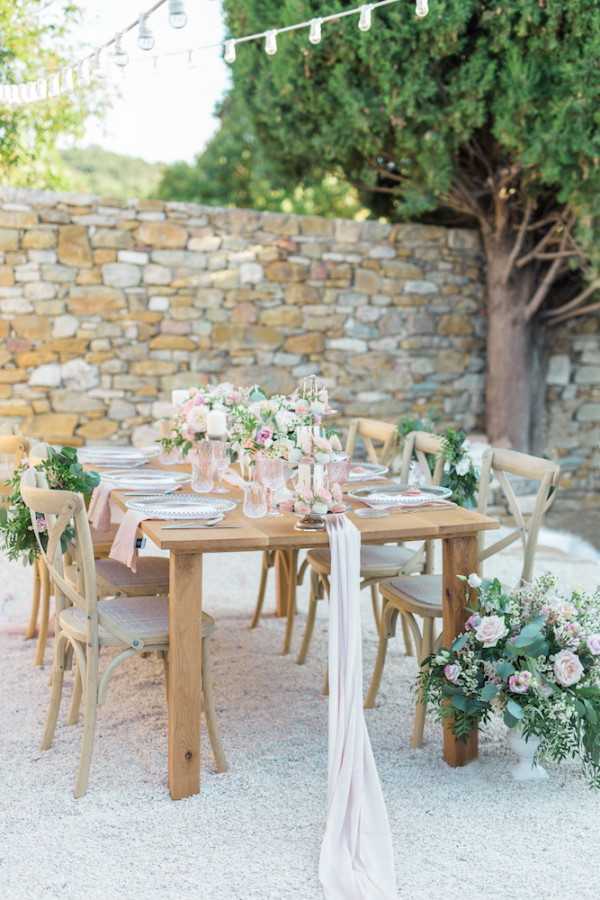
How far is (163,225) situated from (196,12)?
3262 mm

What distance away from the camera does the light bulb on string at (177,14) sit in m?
2.99

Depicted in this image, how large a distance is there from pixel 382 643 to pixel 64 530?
1.14m

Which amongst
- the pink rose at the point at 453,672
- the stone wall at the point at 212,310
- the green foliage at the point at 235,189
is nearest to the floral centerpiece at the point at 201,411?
the pink rose at the point at 453,672

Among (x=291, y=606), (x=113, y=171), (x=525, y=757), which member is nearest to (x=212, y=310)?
(x=291, y=606)

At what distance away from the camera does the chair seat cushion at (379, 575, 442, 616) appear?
9.52 feet

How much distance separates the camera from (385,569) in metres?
3.31

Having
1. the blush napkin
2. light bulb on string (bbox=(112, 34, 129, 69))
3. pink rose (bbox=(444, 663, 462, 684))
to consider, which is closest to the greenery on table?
the blush napkin

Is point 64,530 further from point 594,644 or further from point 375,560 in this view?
point 594,644

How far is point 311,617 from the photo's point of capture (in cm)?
361

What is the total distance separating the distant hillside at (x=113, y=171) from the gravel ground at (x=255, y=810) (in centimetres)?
1184

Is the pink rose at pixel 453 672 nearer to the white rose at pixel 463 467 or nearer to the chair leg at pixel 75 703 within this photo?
the white rose at pixel 463 467

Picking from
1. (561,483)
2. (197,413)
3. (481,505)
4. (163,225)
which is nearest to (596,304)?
(561,483)

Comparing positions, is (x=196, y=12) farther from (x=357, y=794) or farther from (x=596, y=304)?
(x=596, y=304)

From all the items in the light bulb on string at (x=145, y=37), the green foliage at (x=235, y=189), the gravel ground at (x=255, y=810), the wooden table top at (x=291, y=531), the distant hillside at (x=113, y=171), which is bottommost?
the gravel ground at (x=255, y=810)
